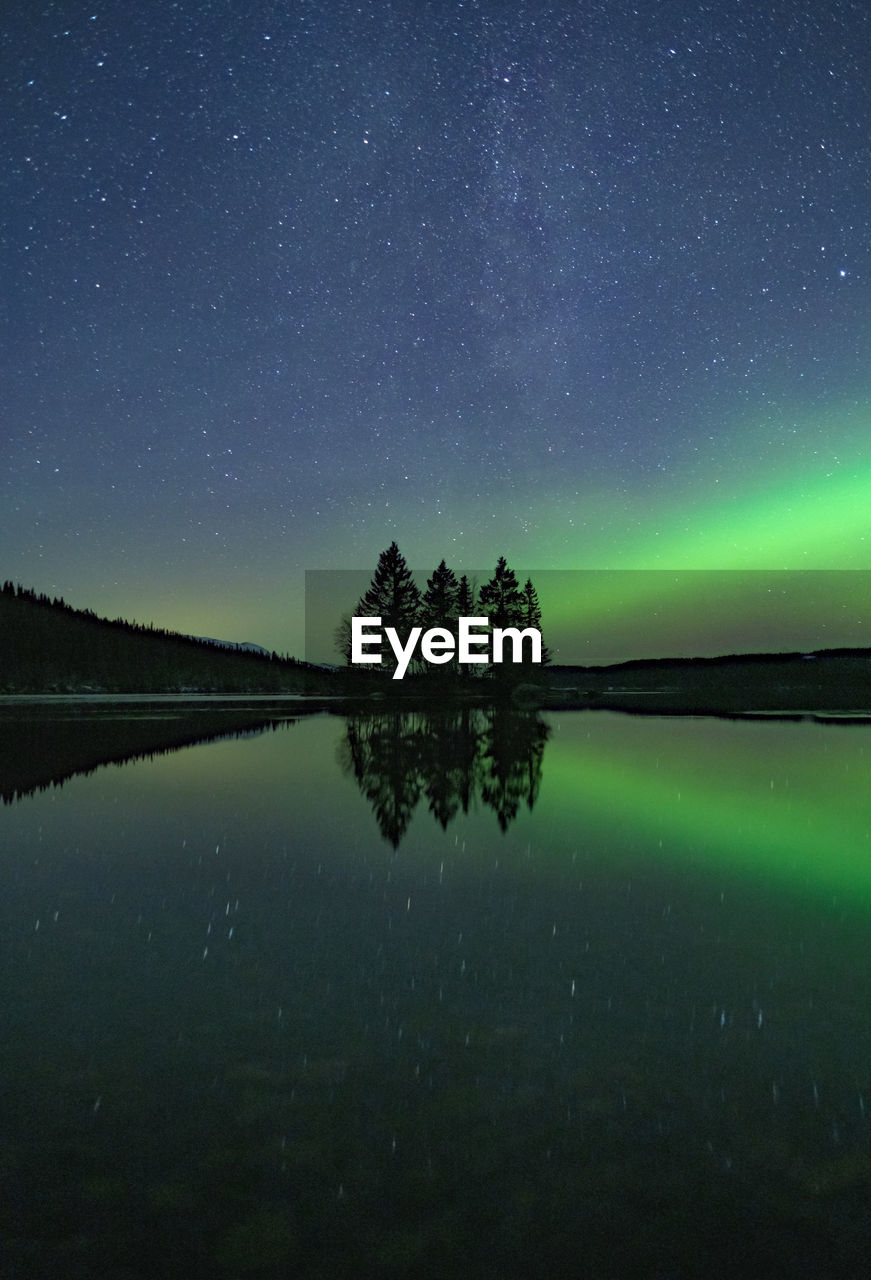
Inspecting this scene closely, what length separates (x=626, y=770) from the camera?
16.3m

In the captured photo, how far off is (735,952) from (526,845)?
3.79 metres

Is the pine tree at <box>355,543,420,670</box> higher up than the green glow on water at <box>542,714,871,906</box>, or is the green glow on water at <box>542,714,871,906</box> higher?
the pine tree at <box>355,543,420,670</box>

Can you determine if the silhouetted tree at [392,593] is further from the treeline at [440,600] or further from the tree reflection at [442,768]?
the tree reflection at [442,768]

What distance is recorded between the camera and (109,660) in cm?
12794

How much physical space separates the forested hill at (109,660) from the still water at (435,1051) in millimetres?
109783

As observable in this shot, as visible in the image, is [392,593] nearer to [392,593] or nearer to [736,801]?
[392,593]

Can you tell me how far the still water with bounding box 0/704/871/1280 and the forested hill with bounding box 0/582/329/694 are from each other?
10978cm

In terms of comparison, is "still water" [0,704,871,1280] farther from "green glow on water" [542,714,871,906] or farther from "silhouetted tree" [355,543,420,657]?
"silhouetted tree" [355,543,420,657]

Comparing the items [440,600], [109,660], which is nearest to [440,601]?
[440,600]

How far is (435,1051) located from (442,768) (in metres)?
12.7

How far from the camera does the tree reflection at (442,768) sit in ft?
39.0

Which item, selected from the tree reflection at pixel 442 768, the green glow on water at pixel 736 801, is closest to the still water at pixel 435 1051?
the green glow on water at pixel 736 801

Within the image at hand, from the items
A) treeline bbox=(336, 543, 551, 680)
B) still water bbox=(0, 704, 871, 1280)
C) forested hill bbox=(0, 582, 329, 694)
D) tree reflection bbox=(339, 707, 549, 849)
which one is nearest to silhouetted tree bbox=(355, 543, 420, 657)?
treeline bbox=(336, 543, 551, 680)

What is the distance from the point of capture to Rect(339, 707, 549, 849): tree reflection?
1189 centimetres
